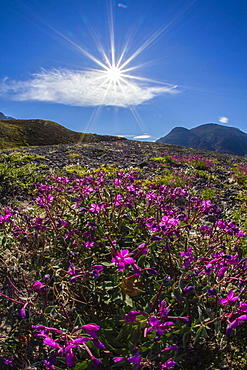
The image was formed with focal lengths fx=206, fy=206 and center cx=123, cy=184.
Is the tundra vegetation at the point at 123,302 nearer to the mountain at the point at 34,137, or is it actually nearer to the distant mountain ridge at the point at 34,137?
the distant mountain ridge at the point at 34,137

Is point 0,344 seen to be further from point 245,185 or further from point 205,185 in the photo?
point 245,185

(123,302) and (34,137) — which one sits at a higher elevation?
(34,137)

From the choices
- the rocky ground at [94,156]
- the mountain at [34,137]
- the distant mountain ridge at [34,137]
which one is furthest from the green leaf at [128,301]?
the mountain at [34,137]

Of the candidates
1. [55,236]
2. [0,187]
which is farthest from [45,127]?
[55,236]

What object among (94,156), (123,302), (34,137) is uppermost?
(34,137)

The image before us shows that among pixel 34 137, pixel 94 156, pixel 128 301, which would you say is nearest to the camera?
pixel 128 301

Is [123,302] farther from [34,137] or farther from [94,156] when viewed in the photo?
[34,137]

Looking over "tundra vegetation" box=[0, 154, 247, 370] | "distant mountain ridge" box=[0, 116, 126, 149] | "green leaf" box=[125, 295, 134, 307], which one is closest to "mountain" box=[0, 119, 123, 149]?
"distant mountain ridge" box=[0, 116, 126, 149]

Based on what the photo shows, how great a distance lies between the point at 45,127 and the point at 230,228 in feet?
172

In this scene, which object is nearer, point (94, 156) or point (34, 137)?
point (94, 156)

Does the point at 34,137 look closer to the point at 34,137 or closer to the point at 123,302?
the point at 34,137

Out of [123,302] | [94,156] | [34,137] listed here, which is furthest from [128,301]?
[34,137]

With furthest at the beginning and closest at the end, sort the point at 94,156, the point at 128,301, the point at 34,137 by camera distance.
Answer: the point at 34,137 < the point at 94,156 < the point at 128,301

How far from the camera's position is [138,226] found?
3.02 m
